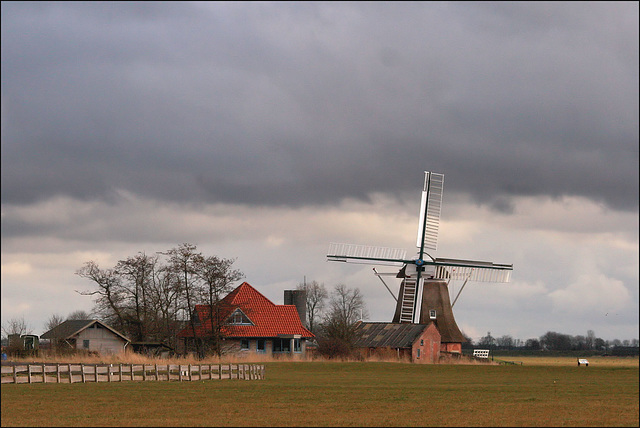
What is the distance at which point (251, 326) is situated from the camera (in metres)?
95.6

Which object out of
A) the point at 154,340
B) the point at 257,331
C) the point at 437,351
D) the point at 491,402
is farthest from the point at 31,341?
the point at 491,402

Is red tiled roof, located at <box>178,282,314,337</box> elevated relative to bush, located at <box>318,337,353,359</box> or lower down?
elevated

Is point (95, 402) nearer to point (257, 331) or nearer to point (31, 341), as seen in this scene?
point (31, 341)

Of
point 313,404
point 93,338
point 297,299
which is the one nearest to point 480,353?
point 297,299

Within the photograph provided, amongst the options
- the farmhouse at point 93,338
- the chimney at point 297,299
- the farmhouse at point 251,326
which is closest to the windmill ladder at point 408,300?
the farmhouse at point 251,326

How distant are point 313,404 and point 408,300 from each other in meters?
59.4

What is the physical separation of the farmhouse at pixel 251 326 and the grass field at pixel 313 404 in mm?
42265

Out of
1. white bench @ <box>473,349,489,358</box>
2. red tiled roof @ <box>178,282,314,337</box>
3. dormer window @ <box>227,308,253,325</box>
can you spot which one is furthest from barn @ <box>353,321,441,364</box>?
dormer window @ <box>227,308,253,325</box>

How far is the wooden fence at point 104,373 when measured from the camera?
42.9 metres

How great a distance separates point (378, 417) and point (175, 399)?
944 cm

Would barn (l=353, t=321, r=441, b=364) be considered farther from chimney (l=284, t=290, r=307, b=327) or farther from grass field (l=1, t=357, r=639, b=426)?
grass field (l=1, t=357, r=639, b=426)

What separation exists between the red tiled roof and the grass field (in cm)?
4450

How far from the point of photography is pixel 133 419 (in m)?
27.4

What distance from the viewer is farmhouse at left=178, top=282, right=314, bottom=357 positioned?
88375 mm
